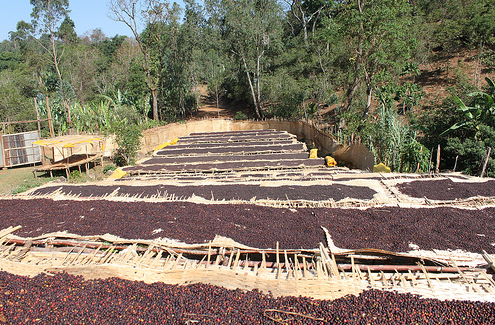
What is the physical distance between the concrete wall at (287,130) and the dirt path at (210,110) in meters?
6.80

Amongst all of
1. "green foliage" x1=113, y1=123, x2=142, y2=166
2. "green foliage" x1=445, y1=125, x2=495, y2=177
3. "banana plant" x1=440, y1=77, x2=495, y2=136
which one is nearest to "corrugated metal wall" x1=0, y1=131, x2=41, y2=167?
"green foliage" x1=113, y1=123, x2=142, y2=166

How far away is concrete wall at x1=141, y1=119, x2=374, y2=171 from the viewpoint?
9.50 meters

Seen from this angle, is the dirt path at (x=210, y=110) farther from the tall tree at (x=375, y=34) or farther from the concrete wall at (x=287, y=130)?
the tall tree at (x=375, y=34)

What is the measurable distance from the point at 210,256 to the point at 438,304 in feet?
9.03

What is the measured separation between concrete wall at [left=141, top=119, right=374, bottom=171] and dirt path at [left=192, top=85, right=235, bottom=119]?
22.3 ft

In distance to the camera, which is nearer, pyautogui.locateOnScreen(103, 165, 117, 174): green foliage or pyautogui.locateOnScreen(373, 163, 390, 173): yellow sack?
pyautogui.locateOnScreen(373, 163, 390, 173): yellow sack

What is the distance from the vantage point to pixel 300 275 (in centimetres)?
392

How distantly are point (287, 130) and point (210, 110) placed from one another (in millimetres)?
13785

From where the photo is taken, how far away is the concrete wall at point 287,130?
9.50 meters

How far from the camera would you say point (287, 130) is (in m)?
17.7

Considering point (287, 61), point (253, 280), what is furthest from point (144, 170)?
point (287, 61)

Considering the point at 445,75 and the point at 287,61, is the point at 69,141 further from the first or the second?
the point at 445,75

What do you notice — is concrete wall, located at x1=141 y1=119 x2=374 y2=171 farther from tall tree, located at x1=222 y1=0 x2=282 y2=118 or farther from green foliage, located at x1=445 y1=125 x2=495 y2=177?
tall tree, located at x1=222 y1=0 x2=282 y2=118

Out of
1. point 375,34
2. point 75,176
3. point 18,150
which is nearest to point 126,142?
point 75,176
